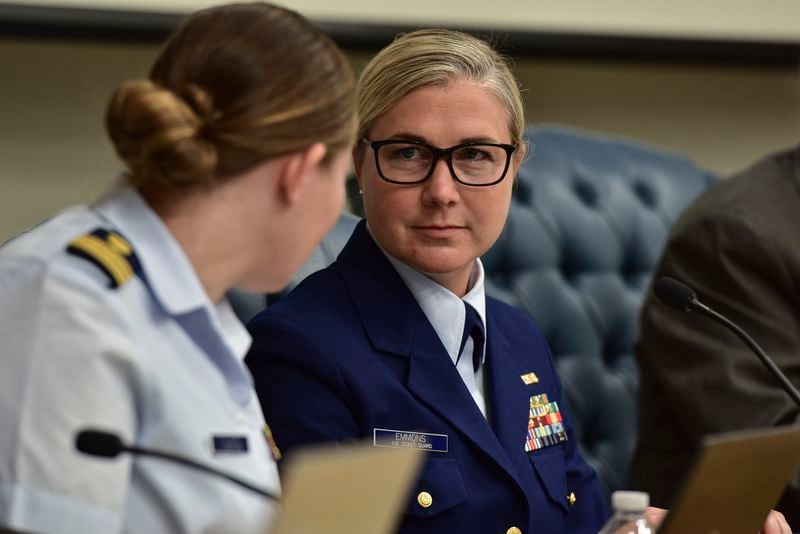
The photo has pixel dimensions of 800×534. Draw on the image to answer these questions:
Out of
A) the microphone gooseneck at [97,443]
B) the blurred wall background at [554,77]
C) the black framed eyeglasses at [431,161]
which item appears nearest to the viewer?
the microphone gooseneck at [97,443]

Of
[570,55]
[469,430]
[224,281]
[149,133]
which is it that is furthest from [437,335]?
[570,55]

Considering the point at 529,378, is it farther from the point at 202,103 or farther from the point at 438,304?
the point at 202,103

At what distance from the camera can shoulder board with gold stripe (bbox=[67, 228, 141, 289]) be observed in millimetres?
1060

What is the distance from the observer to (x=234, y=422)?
3.69 feet

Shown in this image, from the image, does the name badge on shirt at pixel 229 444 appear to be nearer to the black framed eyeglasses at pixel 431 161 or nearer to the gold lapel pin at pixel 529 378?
the black framed eyeglasses at pixel 431 161

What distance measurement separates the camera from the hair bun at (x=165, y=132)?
109cm

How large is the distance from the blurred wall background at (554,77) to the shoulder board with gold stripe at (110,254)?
40.5 inches

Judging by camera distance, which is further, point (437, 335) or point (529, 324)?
point (529, 324)

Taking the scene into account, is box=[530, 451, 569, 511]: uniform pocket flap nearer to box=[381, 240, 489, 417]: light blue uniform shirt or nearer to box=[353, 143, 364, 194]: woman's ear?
box=[381, 240, 489, 417]: light blue uniform shirt

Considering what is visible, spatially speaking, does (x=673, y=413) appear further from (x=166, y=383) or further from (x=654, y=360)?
(x=166, y=383)

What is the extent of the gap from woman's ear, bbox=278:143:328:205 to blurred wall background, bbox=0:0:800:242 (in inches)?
39.8

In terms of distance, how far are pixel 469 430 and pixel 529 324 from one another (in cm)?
35

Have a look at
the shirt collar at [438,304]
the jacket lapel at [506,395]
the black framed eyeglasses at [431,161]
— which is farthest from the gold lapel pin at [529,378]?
the black framed eyeglasses at [431,161]

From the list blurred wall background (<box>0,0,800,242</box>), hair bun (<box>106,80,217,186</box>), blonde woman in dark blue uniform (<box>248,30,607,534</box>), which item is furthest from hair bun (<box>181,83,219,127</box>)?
blurred wall background (<box>0,0,800,242</box>)
